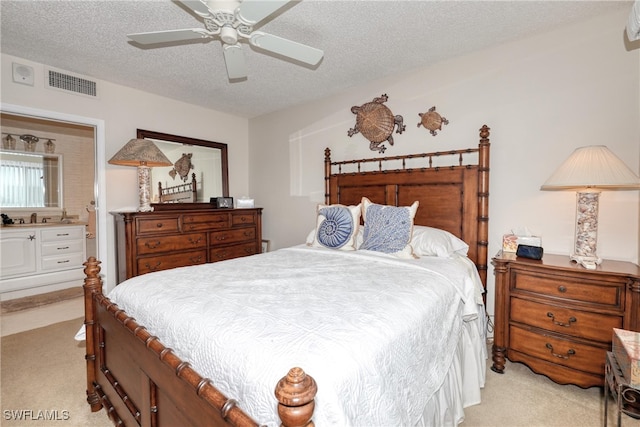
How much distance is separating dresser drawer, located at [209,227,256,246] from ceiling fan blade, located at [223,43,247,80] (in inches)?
78.9

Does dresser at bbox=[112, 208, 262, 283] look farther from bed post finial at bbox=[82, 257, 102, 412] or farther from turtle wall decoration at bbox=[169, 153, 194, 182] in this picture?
bed post finial at bbox=[82, 257, 102, 412]

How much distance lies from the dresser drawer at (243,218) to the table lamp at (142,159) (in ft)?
3.14

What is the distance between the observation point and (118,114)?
3281 mm

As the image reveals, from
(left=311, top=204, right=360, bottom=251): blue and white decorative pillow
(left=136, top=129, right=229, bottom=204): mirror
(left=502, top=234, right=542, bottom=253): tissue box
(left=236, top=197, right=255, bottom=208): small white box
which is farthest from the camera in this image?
(left=236, top=197, right=255, bottom=208): small white box

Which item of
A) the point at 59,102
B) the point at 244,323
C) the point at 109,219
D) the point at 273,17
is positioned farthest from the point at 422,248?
the point at 59,102

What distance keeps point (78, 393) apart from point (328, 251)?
196 cm

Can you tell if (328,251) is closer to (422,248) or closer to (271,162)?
(422,248)

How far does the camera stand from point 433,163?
282 centimetres

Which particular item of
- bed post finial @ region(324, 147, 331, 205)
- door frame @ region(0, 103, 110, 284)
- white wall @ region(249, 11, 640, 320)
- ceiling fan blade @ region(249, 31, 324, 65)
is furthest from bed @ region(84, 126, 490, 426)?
door frame @ region(0, 103, 110, 284)

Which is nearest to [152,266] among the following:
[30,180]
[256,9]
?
[256,9]

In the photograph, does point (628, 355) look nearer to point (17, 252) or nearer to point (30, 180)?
point (17, 252)

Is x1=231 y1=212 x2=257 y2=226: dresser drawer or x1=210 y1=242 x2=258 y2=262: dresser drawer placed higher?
x1=231 y1=212 x2=257 y2=226: dresser drawer

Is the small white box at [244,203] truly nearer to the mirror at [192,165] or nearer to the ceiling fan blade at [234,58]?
the mirror at [192,165]

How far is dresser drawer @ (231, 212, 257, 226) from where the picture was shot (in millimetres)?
3823
